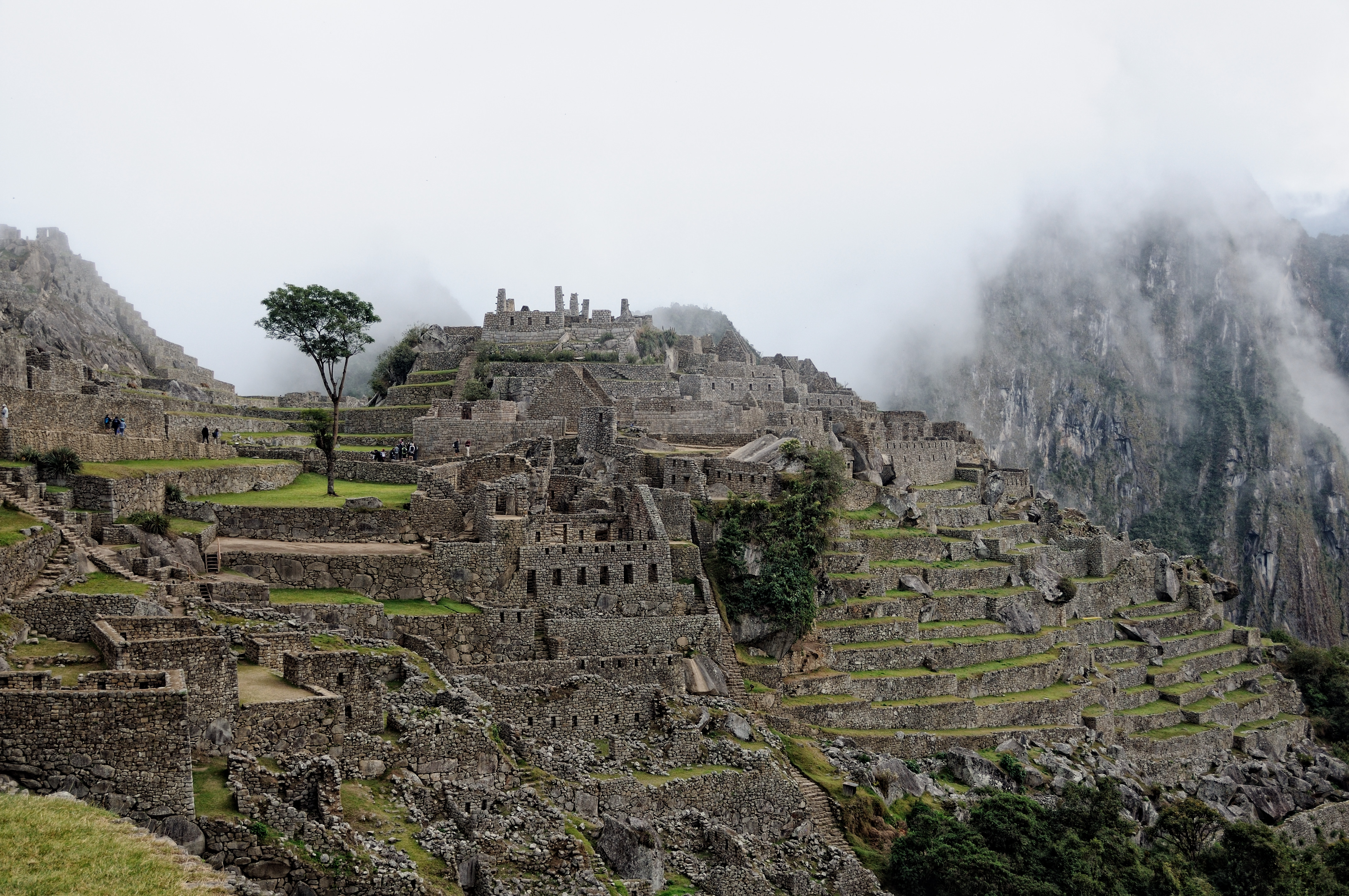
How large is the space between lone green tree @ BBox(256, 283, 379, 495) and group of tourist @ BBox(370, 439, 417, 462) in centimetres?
333

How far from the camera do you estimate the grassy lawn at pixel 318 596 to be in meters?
24.9

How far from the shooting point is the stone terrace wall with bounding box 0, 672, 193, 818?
→ 45.0 feet

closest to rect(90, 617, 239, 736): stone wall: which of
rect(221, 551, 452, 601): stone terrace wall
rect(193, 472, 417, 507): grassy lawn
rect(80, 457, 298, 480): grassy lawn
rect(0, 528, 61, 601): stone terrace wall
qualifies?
rect(0, 528, 61, 601): stone terrace wall

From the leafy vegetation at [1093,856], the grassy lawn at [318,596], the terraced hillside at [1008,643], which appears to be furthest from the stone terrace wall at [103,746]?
the terraced hillside at [1008,643]

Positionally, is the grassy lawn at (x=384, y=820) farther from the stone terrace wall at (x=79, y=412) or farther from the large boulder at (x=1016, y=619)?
the large boulder at (x=1016, y=619)

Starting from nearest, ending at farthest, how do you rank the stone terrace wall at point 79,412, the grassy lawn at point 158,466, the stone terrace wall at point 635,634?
the grassy lawn at point 158,466, the stone terrace wall at point 635,634, the stone terrace wall at point 79,412

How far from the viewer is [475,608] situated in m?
27.2

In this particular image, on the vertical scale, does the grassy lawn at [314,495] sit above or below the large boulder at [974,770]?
above

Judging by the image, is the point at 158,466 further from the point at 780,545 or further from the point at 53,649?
the point at 780,545

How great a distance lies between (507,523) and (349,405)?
1052 inches

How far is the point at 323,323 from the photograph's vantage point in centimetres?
3462

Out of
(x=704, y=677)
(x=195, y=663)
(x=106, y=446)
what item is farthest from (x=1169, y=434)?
(x=195, y=663)

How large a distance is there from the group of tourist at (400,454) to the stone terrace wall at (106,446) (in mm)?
4741

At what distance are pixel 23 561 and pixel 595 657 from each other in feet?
41.4
